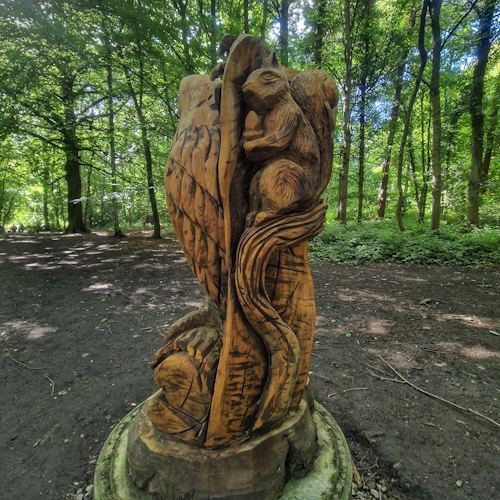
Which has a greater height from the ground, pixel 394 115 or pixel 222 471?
pixel 394 115

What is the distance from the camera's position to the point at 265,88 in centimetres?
121

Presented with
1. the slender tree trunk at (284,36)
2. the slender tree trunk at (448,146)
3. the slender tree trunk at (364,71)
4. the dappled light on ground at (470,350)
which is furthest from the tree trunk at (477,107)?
the dappled light on ground at (470,350)

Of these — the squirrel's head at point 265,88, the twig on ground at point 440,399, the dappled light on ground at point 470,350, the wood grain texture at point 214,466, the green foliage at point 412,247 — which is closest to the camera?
the squirrel's head at point 265,88

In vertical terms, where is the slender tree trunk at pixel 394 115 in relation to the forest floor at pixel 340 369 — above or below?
above

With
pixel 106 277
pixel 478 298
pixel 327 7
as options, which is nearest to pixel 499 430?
pixel 478 298

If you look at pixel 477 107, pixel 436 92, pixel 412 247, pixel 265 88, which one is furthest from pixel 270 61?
pixel 477 107

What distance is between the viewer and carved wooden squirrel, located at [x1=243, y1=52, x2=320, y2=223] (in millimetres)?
1215

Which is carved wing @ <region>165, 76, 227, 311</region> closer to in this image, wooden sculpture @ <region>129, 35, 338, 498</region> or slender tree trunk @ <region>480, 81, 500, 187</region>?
wooden sculpture @ <region>129, 35, 338, 498</region>

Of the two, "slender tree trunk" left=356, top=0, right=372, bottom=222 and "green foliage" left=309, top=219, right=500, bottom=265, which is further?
"slender tree trunk" left=356, top=0, right=372, bottom=222

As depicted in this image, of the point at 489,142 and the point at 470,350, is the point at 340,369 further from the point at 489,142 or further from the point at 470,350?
the point at 489,142

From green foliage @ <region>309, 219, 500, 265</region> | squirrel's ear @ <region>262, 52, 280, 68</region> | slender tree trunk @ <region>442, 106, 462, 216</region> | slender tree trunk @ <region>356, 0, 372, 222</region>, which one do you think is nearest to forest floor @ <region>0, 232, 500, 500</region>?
green foliage @ <region>309, 219, 500, 265</region>

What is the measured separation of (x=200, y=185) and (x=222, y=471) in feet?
4.33

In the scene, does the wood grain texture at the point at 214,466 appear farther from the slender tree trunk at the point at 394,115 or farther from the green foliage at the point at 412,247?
the slender tree trunk at the point at 394,115

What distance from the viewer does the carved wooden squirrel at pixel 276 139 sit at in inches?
47.8
